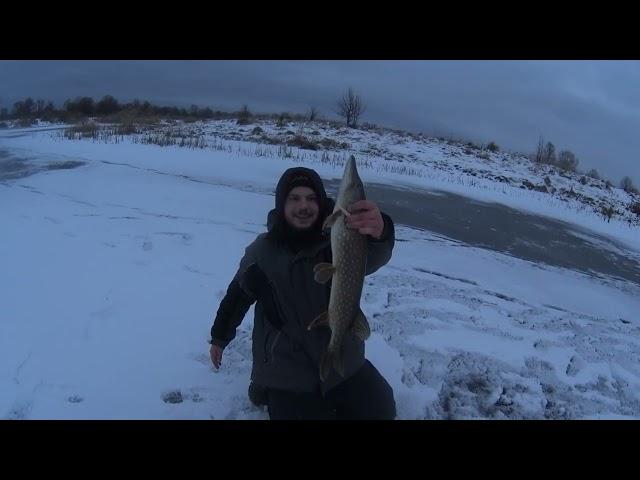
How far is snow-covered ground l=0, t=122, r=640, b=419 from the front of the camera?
3102 millimetres

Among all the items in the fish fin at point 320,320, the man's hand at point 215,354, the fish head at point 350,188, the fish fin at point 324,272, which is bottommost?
the man's hand at point 215,354

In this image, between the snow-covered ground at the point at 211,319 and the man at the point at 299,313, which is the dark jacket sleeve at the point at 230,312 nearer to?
the man at the point at 299,313

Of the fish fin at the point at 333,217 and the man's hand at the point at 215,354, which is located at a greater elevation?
the fish fin at the point at 333,217

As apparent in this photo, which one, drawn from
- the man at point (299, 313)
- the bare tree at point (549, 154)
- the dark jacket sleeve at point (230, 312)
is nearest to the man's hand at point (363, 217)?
the man at point (299, 313)

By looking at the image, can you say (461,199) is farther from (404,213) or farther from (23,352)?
(23,352)

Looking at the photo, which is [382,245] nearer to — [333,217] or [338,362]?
[333,217]

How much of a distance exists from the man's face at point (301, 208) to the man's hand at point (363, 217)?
0.55 meters

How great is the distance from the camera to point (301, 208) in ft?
9.57

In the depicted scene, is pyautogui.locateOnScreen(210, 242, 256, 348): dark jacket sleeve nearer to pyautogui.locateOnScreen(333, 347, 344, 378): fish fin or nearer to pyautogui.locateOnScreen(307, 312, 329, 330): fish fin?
pyautogui.locateOnScreen(307, 312, 329, 330): fish fin

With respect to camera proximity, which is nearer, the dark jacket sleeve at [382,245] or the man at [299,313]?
the dark jacket sleeve at [382,245]

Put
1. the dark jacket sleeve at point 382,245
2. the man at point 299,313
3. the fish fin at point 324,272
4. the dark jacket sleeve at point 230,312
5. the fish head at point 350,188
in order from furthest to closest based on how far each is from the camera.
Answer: the dark jacket sleeve at point 230,312
the man at point 299,313
the dark jacket sleeve at point 382,245
the fish fin at point 324,272
the fish head at point 350,188

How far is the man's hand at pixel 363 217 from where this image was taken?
7.88ft

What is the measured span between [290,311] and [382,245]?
697 mm
